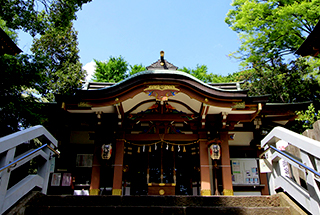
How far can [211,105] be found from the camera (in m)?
7.99

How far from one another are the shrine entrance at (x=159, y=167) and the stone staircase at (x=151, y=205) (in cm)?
485

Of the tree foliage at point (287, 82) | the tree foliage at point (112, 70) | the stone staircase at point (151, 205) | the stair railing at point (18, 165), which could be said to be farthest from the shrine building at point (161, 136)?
the tree foliage at point (112, 70)

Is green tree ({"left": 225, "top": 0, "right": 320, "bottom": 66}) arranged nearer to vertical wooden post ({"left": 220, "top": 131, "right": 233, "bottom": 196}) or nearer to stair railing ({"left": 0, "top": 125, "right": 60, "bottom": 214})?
vertical wooden post ({"left": 220, "top": 131, "right": 233, "bottom": 196})

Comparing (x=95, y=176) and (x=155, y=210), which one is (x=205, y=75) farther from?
(x=155, y=210)

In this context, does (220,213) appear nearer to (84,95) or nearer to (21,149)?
(21,149)

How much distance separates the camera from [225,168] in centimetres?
827

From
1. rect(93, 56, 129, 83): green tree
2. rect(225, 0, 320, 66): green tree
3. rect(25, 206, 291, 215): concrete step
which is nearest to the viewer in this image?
rect(25, 206, 291, 215): concrete step

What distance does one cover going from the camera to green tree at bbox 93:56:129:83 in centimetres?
2549

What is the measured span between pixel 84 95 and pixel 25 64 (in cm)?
248

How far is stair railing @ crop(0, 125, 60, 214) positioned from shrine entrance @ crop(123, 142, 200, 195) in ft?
16.5

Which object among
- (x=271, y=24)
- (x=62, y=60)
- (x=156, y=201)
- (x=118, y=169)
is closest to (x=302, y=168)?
(x=156, y=201)

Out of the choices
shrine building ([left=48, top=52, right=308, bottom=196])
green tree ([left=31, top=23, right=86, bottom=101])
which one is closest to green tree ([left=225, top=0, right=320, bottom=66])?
shrine building ([left=48, top=52, right=308, bottom=196])

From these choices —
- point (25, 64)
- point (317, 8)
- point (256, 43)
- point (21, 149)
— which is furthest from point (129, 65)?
point (21, 149)

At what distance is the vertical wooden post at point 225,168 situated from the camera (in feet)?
26.3
